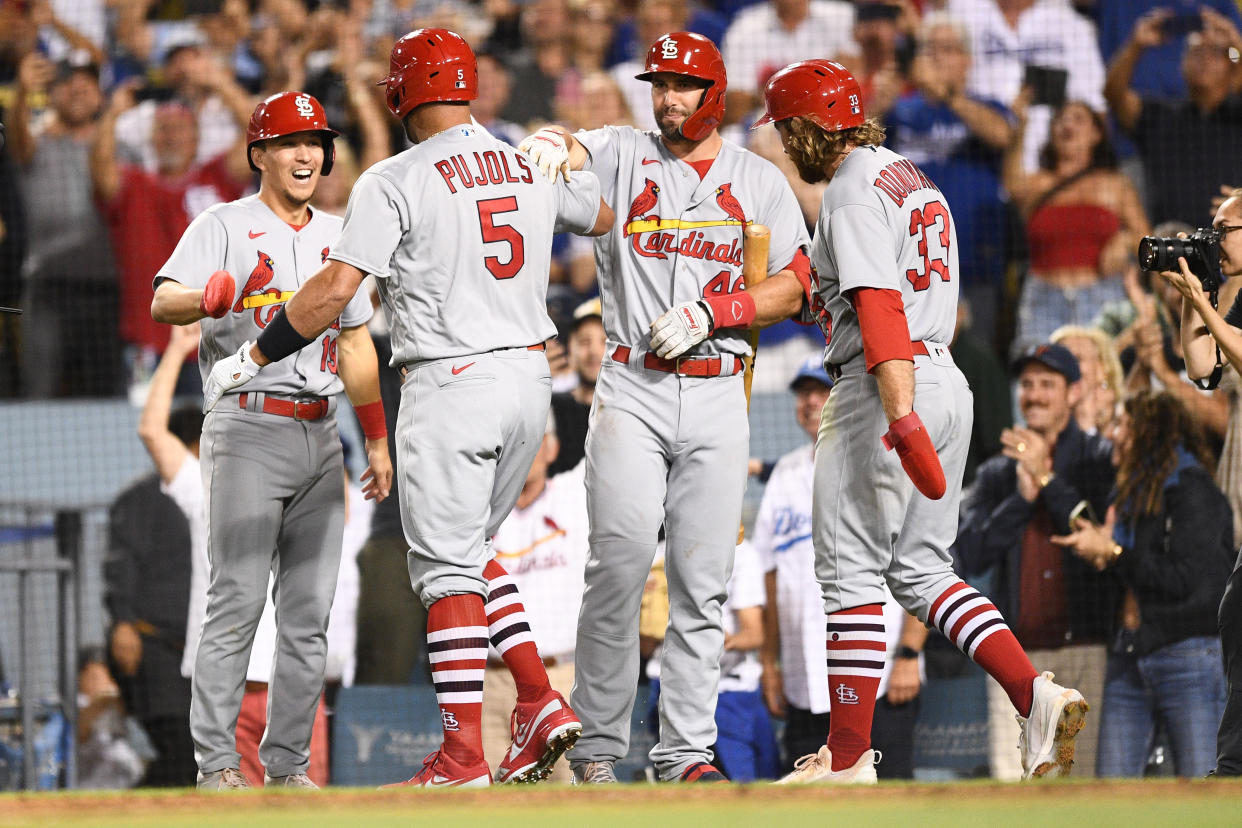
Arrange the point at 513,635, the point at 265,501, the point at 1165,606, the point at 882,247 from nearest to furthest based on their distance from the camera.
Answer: the point at 882,247
the point at 513,635
the point at 265,501
the point at 1165,606

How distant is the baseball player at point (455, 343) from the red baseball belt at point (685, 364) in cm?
31

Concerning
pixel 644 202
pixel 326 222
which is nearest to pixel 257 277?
pixel 326 222

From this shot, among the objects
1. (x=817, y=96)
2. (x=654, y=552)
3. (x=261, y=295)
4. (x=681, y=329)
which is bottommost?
(x=654, y=552)

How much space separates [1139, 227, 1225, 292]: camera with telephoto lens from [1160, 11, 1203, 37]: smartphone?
409cm

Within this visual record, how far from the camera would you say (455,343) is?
3.67 meters

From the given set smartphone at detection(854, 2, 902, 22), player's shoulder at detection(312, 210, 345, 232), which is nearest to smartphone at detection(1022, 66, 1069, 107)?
smartphone at detection(854, 2, 902, 22)

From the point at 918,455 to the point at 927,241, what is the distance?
689mm

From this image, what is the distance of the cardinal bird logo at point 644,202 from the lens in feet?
13.3

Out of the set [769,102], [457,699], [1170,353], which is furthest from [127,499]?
[1170,353]

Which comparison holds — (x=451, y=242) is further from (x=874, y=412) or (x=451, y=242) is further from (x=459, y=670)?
(x=874, y=412)

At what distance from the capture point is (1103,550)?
5945mm

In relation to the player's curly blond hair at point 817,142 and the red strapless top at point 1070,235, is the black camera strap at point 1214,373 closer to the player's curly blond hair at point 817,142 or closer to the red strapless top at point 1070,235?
the player's curly blond hair at point 817,142

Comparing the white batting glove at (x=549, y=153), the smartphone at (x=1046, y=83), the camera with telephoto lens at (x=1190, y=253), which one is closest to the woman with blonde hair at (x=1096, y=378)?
the smartphone at (x=1046, y=83)

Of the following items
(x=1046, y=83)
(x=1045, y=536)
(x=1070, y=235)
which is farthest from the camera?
(x=1046, y=83)
